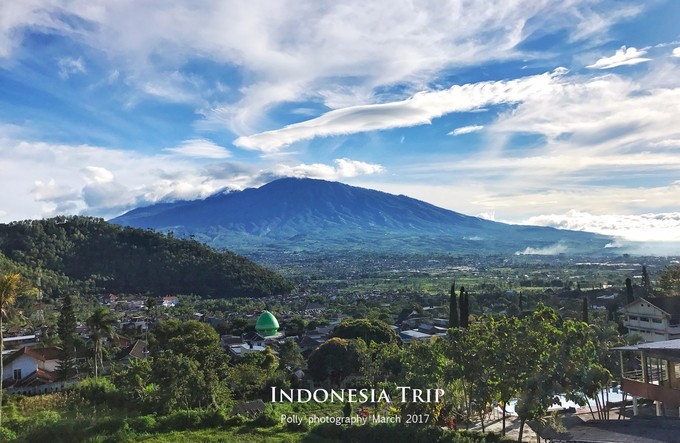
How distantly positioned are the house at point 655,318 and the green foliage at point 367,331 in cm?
1431

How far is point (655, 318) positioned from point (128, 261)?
2879 inches

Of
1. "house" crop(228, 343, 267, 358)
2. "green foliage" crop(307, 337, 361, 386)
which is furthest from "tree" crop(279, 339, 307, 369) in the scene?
"house" crop(228, 343, 267, 358)

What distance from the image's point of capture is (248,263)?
88.3m

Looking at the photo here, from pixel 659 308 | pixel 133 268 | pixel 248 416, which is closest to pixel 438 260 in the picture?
pixel 133 268

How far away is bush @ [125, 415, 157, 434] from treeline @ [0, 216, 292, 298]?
64.1 m

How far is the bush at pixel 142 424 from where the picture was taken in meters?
16.5

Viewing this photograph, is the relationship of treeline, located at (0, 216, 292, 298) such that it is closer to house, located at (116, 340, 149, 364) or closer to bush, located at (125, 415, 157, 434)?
house, located at (116, 340, 149, 364)

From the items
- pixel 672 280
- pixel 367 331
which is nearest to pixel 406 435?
pixel 367 331

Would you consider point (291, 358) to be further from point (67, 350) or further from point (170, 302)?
point (170, 302)

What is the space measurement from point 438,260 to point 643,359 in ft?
502

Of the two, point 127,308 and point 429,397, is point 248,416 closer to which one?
point 429,397

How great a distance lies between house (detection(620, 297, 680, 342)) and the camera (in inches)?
1153

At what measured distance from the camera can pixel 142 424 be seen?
16.6 metres

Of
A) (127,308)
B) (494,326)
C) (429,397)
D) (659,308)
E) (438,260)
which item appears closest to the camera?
(494,326)
